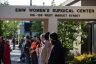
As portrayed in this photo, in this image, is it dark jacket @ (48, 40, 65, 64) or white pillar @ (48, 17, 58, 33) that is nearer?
dark jacket @ (48, 40, 65, 64)

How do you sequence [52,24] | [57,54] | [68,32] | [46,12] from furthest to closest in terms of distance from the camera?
[68,32]
[52,24]
[46,12]
[57,54]

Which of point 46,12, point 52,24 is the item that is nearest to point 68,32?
point 52,24

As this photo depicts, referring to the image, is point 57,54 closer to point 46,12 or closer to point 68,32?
point 46,12

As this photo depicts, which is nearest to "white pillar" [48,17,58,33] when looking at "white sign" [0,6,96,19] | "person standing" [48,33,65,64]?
"white sign" [0,6,96,19]

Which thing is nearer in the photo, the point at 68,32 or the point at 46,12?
the point at 46,12

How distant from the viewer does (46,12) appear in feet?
76.2

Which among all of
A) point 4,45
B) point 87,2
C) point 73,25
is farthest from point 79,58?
point 73,25

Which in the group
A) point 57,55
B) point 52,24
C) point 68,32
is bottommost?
point 68,32

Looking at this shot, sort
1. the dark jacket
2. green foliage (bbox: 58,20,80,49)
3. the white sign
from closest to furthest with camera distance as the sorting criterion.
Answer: the dark jacket, the white sign, green foliage (bbox: 58,20,80,49)

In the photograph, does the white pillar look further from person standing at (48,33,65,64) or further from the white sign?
person standing at (48,33,65,64)

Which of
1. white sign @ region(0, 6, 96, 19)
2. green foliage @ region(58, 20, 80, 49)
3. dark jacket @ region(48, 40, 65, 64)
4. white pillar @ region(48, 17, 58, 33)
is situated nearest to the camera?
dark jacket @ region(48, 40, 65, 64)

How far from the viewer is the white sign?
23031 millimetres

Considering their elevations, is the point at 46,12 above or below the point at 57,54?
below

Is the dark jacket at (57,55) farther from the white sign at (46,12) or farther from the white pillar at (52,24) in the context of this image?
the white pillar at (52,24)
